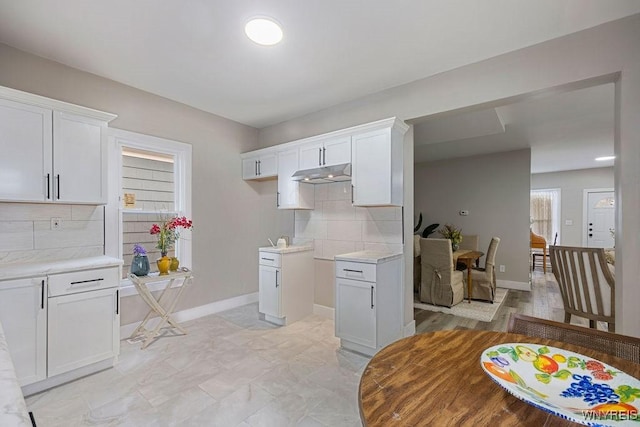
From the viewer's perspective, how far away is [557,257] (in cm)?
302

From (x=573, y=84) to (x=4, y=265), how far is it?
4.87m

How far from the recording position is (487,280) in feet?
15.3

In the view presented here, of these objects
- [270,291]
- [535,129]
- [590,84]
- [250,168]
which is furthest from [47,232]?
[535,129]

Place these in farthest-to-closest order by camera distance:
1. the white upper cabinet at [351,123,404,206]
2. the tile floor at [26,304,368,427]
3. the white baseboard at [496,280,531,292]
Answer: the white baseboard at [496,280,531,292] < the white upper cabinet at [351,123,404,206] < the tile floor at [26,304,368,427]

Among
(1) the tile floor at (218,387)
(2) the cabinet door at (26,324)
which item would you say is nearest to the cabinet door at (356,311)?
(1) the tile floor at (218,387)

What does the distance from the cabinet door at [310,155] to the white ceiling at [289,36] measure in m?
0.67

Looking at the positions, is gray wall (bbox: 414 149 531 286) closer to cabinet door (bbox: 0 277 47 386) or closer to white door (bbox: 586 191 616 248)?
white door (bbox: 586 191 616 248)

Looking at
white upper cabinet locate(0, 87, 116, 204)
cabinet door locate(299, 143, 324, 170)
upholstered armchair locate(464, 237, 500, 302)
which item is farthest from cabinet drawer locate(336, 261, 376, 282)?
upholstered armchair locate(464, 237, 500, 302)

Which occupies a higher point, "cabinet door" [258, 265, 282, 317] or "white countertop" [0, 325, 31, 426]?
"white countertop" [0, 325, 31, 426]

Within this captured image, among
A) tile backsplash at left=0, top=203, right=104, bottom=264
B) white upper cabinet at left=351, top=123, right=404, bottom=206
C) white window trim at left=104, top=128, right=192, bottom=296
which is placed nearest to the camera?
tile backsplash at left=0, top=203, right=104, bottom=264

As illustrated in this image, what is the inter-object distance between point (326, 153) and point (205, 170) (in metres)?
1.75

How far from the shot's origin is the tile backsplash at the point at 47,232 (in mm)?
2523

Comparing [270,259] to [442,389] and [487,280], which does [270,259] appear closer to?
[442,389]

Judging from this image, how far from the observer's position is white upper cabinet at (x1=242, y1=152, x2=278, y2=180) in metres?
4.06
